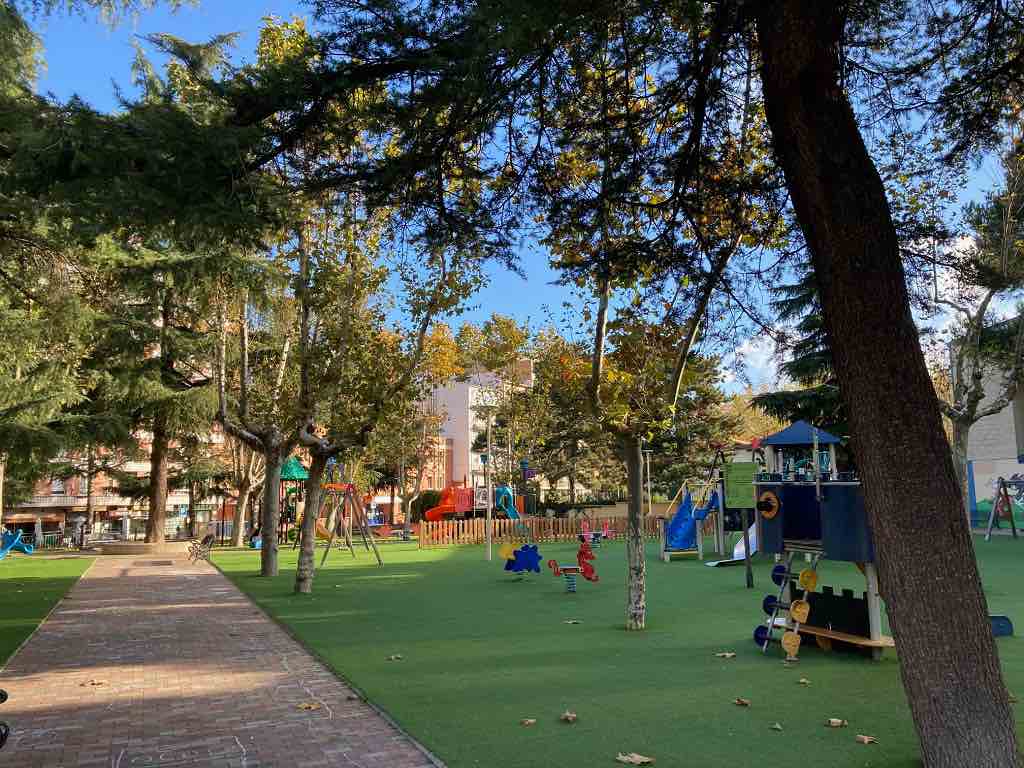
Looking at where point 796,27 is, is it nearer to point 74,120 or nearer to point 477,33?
point 477,33

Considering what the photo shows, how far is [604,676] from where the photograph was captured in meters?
7.93

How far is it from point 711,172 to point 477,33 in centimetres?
265

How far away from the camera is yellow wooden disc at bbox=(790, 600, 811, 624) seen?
A: 857 cm

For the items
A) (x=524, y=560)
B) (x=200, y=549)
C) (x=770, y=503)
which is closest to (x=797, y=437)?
(x=524, y=560)

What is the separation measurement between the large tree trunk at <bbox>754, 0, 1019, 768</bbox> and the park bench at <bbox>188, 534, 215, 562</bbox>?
24.0m

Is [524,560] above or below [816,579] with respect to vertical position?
below

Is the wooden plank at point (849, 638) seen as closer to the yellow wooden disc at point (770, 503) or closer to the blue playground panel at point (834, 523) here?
the blue playground panel at point (834, 523)

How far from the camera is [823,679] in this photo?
25.1 ft

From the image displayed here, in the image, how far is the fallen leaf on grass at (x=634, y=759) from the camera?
5.21 meters

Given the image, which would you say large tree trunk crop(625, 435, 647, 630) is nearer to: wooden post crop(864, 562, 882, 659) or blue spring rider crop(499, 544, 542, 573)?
→ wooden post crop(864, 562, 882, 659)

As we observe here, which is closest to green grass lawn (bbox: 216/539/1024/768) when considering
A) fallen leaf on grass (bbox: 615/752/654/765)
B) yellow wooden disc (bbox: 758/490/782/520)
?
fallen leaf on grass (bbox: 615/752/654/765)

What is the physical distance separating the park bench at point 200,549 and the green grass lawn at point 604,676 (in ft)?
34.3

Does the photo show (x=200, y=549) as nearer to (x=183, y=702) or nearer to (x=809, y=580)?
(x=183, y=702)

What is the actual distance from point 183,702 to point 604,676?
370 centimetres
